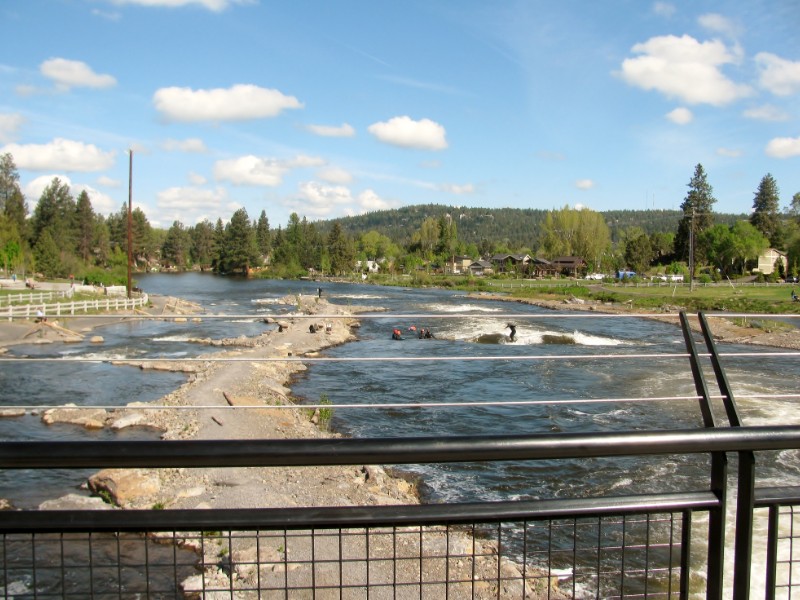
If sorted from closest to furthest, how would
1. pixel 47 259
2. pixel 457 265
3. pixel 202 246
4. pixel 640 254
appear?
pixel 47 259 → pixel 640 254 → pixel 457 265 → pixel 202 246

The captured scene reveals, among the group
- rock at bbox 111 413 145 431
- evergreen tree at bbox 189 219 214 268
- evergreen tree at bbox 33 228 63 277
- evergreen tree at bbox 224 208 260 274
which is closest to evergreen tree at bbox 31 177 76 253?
evergreen tree at bbox 33 228 63 277

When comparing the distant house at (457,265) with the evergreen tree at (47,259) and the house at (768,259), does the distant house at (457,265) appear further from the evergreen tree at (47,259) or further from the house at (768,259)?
the evergreen tree at (47,259)

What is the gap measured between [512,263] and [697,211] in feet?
114

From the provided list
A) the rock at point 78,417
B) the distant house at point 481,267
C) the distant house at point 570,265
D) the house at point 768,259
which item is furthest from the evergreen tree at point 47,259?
the house at point 768,259

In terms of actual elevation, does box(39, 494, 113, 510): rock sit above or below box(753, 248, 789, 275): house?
below

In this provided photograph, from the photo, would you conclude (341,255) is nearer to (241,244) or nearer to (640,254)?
(241,244)

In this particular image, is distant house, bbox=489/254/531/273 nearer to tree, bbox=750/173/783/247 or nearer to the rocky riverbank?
tree, bbox=750/173/783/247

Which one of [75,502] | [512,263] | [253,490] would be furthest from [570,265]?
[75,502]

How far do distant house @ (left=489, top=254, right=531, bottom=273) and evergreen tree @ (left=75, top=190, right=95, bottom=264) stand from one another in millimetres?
56352

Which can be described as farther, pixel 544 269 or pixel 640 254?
pixel 544 269

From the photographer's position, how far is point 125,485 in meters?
7.77

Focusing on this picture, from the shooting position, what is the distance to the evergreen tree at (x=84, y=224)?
7400 centimetres

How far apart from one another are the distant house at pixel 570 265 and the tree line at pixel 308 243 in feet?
11.8

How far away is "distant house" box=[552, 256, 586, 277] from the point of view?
3602 inches
